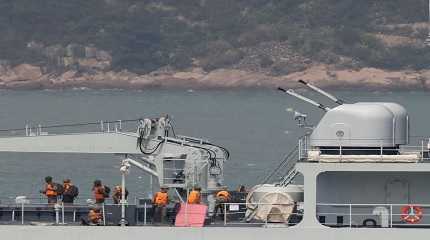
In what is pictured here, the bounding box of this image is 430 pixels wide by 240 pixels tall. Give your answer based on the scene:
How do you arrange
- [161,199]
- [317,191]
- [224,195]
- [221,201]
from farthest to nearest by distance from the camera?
[224,195], [221,201], [161,199], [317,191]

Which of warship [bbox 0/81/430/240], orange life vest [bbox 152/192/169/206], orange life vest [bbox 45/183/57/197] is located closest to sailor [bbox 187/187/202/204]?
warship [bbox 0/81/430/240]

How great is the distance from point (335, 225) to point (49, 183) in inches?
280

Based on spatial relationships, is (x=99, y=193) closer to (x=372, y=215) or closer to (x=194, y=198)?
(x=194, y=198)

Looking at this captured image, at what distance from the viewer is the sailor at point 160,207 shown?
35.1 metres

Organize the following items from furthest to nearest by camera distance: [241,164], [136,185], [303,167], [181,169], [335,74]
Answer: [335,74] < [241,164] < [136,185] < [181,169] < [303,167]

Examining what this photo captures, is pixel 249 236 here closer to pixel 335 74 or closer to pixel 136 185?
pixel 136 185

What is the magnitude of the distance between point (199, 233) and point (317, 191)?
2727mm

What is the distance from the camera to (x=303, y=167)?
33438 millimetres

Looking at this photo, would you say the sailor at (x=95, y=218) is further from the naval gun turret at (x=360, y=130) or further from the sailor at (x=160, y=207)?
the naval gun turret at (x=360, y=130)

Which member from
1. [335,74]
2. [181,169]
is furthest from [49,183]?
[335,74]

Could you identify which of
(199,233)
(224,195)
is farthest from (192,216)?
(224,195)

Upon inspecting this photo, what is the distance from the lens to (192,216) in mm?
34219

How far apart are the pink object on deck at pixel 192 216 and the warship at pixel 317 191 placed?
0.12ft

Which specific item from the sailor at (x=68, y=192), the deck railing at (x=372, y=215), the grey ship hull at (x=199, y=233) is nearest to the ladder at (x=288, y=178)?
the deck railing at (x=372, y=215)
